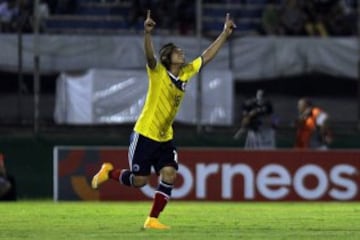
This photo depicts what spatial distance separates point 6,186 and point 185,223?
316 inches

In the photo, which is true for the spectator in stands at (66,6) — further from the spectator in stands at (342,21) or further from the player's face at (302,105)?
the spectator in stands at (342,21)

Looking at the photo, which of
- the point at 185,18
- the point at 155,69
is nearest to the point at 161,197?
the point at 155,69

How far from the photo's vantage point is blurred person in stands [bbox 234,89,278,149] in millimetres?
23781

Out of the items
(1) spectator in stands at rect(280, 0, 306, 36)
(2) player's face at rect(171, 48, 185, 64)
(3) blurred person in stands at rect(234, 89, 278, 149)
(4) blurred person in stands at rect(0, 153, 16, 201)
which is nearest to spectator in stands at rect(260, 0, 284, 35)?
(1) spectator in stands at rect(280, 0, 306, 36)

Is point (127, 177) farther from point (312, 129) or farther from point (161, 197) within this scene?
point (312, 129)

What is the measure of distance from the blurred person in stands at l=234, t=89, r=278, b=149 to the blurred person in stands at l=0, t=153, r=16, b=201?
473 centimetres

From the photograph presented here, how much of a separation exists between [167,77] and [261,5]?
14.0 meters

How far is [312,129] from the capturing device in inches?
944

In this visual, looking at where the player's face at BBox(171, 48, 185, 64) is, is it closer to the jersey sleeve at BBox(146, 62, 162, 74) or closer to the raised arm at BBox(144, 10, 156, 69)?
the jersey sleeve at BBox(146, 62, 162, 74)

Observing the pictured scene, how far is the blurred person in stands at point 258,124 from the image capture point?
78.0 feet

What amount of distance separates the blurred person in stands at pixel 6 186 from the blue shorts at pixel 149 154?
8.47 metres

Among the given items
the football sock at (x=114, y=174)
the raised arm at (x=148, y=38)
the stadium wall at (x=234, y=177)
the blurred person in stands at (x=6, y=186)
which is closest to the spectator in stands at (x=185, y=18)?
the stadium wall at (x=234, y=177)

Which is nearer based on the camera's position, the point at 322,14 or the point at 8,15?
the point at 8,15

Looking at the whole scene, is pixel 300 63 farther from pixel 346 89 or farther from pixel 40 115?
pixel 40 115
